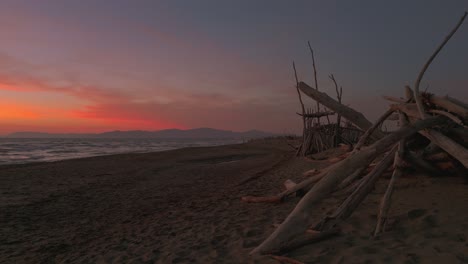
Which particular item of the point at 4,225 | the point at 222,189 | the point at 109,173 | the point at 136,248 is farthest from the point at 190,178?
the point at 136,248

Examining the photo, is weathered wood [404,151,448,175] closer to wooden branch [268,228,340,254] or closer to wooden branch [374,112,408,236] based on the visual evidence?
wooden branch [374,112,408,236]

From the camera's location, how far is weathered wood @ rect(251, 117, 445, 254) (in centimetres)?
270

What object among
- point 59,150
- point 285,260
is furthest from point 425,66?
point 59,150

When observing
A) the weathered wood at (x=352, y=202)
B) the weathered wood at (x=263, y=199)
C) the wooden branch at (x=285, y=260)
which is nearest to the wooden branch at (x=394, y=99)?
the weathered wood at (x=352, y=202)

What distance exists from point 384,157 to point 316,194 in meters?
1.47

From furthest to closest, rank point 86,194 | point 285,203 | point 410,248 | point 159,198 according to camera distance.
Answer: point 86,194, point 159,198, point 285,203, point 410,248

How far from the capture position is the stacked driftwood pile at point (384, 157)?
2.81 meters

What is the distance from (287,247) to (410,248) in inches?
41.5

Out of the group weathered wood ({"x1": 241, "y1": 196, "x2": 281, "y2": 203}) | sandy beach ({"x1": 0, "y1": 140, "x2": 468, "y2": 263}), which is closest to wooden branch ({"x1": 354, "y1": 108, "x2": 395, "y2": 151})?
sandy beach ({"x1": 0, "y1": 140, "x2": 468, "y2": 263})

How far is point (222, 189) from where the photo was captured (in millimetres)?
7277

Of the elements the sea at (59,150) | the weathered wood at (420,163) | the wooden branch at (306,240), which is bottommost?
the sea at (59,150)

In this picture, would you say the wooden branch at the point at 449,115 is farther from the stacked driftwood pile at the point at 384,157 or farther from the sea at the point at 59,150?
the sea at the point at 59,150

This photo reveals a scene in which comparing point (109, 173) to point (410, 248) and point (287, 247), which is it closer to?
point (287, 247)

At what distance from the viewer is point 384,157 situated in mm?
3830
